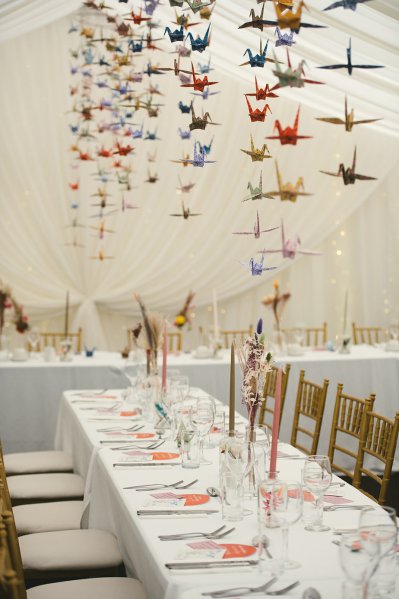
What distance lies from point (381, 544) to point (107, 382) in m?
4.06

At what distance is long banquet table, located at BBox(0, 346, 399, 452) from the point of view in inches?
220

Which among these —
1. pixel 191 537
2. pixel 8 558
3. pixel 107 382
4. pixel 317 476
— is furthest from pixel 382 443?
pixel 107 382

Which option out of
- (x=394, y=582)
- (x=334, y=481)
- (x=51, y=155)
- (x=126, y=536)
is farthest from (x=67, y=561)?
(x=51, y=155)


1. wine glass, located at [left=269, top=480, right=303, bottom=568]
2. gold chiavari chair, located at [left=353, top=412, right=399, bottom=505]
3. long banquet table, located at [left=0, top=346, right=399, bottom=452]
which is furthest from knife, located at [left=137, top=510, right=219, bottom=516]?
long banquet table, located at [left=0, top=346, right=399, bottom=452]

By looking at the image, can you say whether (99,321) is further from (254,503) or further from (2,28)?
(254,503)

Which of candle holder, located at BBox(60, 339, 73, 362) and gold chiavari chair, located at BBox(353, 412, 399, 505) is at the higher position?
candle holder, located at BBox(60, 339, 73, 362)

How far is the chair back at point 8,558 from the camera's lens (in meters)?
1.71

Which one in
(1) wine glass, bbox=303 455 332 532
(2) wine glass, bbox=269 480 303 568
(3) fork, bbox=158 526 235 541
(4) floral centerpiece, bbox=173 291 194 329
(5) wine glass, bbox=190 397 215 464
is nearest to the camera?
(2) wine glass, bbox=269 480 303 568

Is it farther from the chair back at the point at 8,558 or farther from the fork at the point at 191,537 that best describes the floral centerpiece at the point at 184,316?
the fork at the point at 191,537

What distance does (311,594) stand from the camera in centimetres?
187

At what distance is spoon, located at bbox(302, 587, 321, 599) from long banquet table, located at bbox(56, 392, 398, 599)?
0.09 ft

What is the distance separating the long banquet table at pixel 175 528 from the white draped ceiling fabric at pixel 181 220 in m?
4.15

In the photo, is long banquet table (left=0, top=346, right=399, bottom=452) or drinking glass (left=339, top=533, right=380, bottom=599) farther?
long banquet table (left=0, top=346, right=399, bottom=452)

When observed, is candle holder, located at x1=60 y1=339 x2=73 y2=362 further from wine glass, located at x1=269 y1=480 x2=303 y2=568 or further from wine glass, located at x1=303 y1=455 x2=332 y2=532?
wine glass, located at x1=269 y1=480 x2=303 y2=568
